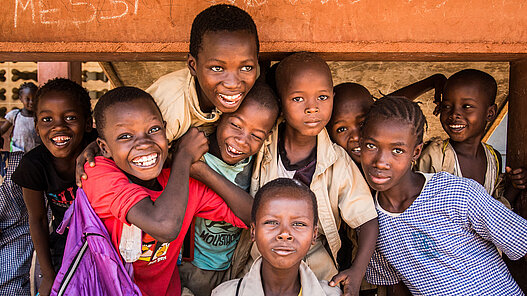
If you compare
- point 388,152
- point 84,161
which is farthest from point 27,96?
point 388,152

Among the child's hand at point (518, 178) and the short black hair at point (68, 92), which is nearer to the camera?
the child's hand at point (518, 178)

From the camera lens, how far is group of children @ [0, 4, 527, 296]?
203 cm

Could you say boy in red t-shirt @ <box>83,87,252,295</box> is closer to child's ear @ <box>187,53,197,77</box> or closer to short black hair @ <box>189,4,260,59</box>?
child's ear @ <box>187,53,197,77</box>

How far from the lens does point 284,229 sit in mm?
1992

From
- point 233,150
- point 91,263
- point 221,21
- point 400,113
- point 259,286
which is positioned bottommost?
point 259,286

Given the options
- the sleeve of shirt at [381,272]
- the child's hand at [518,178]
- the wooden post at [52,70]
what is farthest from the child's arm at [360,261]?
the wooden post at [52,70]

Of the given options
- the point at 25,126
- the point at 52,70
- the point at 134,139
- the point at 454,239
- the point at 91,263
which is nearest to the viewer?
the point at 91,263

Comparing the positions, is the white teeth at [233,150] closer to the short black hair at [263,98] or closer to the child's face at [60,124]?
the short black hair at [263,98]

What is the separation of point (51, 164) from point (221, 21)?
1307 mm

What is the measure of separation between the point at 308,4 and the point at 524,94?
1.36 m

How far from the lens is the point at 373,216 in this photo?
2.37 meters

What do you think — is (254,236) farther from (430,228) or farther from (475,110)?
(475,110)

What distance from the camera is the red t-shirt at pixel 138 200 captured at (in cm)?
197

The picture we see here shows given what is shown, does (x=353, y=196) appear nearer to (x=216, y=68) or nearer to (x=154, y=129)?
(x=216, y=68)
